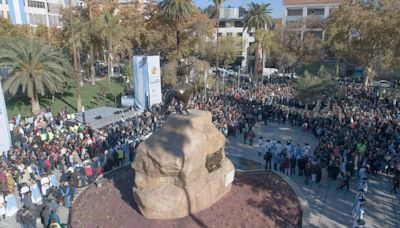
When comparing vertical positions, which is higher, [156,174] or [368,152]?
[156,174]

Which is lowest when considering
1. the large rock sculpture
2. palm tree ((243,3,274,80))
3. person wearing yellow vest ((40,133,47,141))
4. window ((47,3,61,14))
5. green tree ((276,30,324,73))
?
person wearing yellow vest ((40,133,47,141))

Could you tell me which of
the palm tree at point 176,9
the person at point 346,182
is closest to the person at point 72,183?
the person at point 346,182

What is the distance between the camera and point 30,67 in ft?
103

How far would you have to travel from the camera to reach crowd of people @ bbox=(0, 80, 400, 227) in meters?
15.7

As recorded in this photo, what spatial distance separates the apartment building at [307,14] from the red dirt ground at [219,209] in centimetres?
4892

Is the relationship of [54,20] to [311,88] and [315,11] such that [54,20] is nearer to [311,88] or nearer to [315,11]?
[315,11]

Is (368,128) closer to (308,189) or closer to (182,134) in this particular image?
(308,189)

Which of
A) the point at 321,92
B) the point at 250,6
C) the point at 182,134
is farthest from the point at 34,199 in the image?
the point at 250,6

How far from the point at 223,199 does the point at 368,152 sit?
9.11 m

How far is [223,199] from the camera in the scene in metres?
14.1

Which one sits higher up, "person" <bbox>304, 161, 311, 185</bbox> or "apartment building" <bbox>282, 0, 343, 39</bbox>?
"apartment building" <bbox>282, 0, 343, 39</bbox>

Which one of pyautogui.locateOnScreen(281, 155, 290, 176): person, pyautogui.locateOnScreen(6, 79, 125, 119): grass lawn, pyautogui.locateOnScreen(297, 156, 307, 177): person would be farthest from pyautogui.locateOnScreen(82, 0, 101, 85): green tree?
pyautogui.locateOnScreen(297, 156, 307, 177): person

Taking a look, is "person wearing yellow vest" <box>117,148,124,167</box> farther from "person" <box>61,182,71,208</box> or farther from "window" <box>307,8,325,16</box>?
"window" <box>307,8,325,16</box>

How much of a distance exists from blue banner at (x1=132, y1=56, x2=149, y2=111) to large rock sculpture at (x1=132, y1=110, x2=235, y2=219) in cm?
1929
